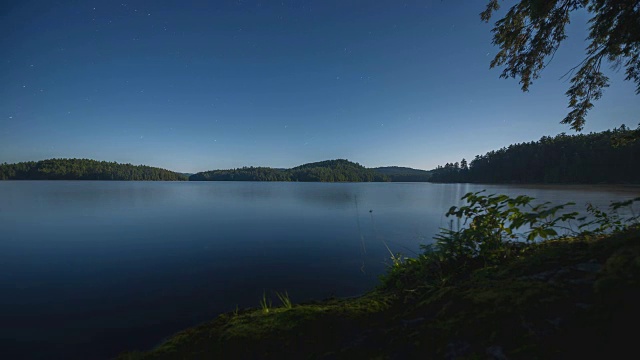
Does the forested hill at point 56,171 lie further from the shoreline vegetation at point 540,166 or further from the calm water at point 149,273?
the calm water at point 149,273

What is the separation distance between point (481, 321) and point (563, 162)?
13587 centimetres

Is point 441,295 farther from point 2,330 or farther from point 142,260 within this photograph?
point 142,260

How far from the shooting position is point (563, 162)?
98.9m

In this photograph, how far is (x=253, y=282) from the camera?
8.33 meters

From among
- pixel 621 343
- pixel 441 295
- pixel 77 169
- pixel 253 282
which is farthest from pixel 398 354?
pixel 77 169

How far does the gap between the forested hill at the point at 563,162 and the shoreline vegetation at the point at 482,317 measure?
359ft

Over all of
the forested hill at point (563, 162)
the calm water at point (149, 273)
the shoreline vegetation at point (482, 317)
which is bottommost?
the calm water at point (149, 273)

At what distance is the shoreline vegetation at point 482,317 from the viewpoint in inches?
61.7

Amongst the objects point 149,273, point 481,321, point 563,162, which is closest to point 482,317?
point 481,321

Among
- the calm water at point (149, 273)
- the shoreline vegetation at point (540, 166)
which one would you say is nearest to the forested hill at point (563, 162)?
the shoreline vegetation at point (540, 166)

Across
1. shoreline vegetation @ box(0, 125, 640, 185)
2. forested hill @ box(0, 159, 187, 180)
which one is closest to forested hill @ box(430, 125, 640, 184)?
shoreline vegetation @ box(0, 125, 640, 185)

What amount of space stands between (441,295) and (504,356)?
1122 millimetres

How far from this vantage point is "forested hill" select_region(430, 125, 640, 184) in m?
86.6

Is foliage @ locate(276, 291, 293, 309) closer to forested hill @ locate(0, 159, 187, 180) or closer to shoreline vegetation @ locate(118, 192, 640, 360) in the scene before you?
shoreline vegetation @ locate(118, 192, 640, 360)
